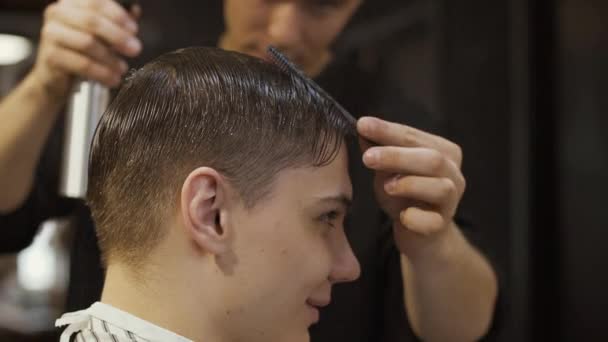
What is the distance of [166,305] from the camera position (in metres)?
0.90

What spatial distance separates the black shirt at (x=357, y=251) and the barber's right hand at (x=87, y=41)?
0.95 feet

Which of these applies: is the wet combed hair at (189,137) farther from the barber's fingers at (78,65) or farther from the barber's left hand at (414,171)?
the barber's fingers at (78,65)

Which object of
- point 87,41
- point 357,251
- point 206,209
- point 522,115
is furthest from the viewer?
point 522,115

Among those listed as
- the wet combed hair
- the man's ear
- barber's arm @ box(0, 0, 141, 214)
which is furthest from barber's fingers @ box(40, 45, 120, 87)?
the man's ear

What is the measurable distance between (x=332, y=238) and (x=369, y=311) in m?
0.46

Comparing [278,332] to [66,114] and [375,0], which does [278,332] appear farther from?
[375,0]

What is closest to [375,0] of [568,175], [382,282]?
[568,175]

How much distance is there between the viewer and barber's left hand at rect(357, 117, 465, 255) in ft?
3.18

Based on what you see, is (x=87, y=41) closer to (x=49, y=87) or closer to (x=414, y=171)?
(x=49, y=87)

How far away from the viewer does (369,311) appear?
4.59ft

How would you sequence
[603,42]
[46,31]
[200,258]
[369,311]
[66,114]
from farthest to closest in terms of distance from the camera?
[603,42] → [66,114] → [369,311] → [46,31] → [200,258]

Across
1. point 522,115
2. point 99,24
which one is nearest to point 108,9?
point 99,24

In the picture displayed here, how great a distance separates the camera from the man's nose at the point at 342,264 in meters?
0.98

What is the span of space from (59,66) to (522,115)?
116cm
